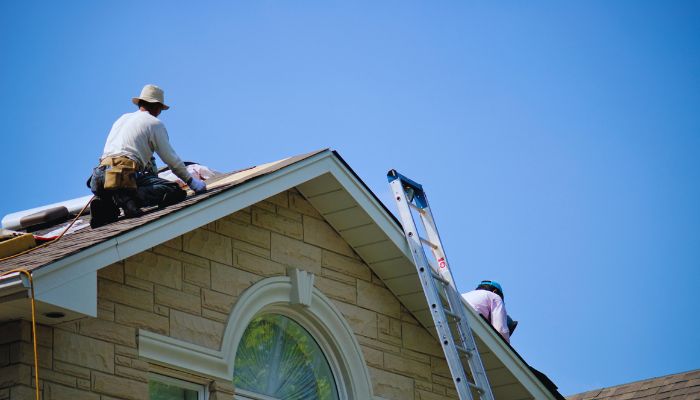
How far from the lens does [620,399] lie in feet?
47.6

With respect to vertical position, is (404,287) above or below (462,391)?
above

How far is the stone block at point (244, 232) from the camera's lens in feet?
30.5

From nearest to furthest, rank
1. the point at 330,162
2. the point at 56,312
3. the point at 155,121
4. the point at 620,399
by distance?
the point at 56,312, the point at 155,121, the point at 330,162, the point at 620,399

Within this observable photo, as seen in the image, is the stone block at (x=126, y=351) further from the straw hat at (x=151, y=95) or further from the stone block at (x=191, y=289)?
the straw hat at (x=151, y=95)

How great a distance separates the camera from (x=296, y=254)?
9.91 m

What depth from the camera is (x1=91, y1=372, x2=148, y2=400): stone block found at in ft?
25.5

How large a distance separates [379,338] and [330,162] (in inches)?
64.7

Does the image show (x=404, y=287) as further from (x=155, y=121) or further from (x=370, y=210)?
(x=155, y=121)

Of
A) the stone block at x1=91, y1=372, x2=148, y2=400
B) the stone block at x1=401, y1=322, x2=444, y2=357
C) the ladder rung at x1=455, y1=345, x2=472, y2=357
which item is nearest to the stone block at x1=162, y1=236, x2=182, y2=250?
the stone block at x1=91, y1=372, x2=148, y2=400

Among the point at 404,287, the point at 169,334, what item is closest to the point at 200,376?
the point at 169,334

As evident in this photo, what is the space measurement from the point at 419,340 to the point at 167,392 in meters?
3.00

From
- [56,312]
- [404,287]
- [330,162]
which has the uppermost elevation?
[330,162]

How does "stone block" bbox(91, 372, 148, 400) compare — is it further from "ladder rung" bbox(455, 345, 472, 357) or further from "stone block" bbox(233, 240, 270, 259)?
"ladder rung" bbox(455, 345, 472, 357)

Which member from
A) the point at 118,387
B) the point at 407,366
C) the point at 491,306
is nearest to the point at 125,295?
the point at 118,387
